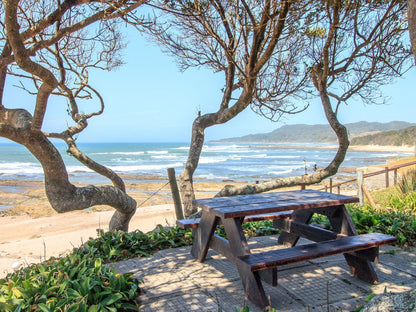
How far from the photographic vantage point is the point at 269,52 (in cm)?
442

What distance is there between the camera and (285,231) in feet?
13.7

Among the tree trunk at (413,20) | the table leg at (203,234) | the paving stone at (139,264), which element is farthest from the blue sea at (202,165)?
the tree trunk at (413,20)

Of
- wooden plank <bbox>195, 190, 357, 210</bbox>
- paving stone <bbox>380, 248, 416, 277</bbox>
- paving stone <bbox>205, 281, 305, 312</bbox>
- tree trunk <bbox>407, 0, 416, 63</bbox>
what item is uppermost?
tree trunk <bbox>407, 0, 416, 63</bbox>

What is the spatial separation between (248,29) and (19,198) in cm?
1606

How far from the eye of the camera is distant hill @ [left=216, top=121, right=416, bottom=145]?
457 feet

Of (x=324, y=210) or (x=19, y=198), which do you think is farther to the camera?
(x=19, y=198)

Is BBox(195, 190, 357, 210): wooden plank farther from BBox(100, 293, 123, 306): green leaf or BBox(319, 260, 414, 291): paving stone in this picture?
BBox(100, 293, 123, 306): green leaf

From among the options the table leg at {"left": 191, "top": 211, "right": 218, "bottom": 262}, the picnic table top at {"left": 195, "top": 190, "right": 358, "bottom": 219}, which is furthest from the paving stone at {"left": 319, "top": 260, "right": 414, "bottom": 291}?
the table leg at {"left": 191, "top": 211, "right": 218, "bottom": 262}

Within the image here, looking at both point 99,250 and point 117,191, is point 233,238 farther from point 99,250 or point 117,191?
point 117,191

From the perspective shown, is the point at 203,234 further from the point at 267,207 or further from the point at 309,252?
the point at 309,252

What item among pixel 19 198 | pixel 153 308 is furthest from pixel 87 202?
pixel 19 198

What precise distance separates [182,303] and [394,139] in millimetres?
81831

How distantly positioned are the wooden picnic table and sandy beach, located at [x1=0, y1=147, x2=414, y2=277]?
2649mm

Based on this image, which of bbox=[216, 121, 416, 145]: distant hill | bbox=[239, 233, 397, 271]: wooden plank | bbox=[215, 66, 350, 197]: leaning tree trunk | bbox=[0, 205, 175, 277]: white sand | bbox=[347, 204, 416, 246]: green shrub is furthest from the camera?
bbox=[216, 121, 416, 145]: distant hill
